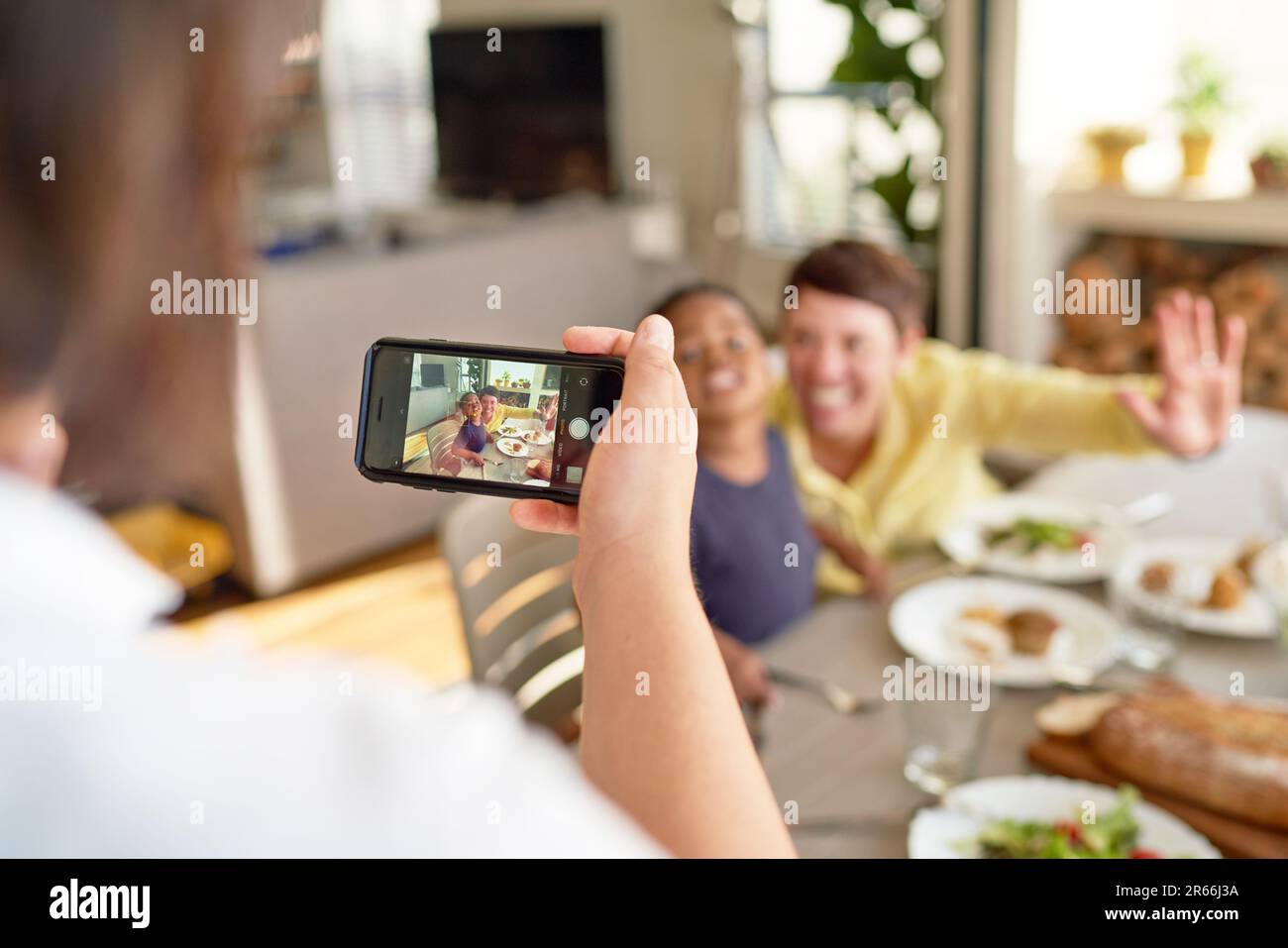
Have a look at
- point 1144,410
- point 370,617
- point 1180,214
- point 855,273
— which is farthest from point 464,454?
point 1180,214

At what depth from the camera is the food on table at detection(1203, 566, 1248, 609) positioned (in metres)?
1.11

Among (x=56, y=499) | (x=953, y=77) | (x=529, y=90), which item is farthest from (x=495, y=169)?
(x=56, y=499)

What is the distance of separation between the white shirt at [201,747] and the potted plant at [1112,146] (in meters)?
2.97

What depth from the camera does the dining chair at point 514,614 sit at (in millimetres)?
1197

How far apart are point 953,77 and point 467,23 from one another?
3.01m

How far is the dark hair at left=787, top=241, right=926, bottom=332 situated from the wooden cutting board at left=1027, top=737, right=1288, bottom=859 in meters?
0.58

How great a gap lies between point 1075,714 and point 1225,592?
12.6 inches

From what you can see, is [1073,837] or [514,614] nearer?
[1073,837]

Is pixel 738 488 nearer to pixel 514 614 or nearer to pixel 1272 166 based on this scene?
pixel 514 614

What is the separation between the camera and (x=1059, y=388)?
5.05 ft

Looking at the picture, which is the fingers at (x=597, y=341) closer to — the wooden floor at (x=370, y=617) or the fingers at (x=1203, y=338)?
the fingers at (x=1203, y=338)

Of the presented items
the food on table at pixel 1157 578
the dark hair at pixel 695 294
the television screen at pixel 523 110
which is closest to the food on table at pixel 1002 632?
the food on table at pixel 1157 578

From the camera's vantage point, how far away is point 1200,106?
275 centimetres

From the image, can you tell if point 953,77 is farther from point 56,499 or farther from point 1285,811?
point 56,499
